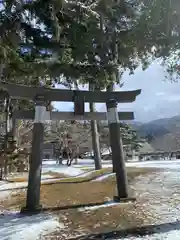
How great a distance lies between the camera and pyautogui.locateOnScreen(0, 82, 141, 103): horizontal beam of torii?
250 inches

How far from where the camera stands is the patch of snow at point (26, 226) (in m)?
4.18

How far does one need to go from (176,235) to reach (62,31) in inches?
237

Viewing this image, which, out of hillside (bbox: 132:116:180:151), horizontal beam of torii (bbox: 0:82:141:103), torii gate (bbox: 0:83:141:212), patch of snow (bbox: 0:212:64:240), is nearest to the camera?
patch of snow (bbox: 0:212:64:240)

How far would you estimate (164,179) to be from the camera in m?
9.85

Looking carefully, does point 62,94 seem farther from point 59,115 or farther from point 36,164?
point 36,164

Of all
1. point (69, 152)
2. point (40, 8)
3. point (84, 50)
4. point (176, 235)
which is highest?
point (40, 8)

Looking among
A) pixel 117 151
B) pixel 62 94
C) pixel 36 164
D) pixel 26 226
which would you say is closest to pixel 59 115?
pixel 62 94

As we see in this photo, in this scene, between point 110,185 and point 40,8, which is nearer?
point 40,8

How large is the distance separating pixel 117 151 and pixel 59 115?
5.64 feet

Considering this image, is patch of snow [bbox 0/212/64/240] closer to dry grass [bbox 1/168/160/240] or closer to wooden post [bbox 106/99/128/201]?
dry grass [bbox 1/168/160/240]

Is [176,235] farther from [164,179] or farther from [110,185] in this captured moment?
[164,179]

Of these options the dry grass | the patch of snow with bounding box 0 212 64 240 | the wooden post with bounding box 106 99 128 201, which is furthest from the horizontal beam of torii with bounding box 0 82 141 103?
the patch of snow with bounding box 0 212 64 240

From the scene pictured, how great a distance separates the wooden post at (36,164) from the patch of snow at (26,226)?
384 mm

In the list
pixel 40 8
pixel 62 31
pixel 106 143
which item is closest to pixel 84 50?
pixel 62 31
